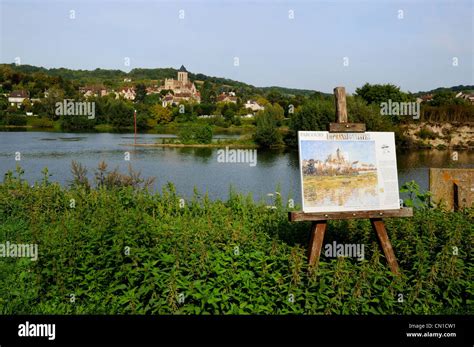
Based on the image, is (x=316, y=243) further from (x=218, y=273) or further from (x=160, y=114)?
(x=160, y=114)

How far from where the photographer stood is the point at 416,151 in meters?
27.4

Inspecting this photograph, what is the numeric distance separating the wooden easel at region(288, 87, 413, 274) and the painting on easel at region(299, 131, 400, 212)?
6 cm

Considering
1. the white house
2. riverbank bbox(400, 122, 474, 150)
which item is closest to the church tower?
the white house

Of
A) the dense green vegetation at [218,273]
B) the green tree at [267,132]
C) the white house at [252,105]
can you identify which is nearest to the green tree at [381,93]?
the white house at [252,105]

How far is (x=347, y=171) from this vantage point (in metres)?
5.87

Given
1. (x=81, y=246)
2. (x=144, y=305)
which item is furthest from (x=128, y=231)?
(x=144, y=305)

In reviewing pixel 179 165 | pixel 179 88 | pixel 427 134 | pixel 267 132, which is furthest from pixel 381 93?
pixel 179 165

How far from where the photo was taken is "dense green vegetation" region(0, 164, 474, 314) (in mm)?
4875

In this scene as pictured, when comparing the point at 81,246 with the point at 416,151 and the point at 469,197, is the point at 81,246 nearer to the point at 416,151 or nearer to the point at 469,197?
the point at 469,197

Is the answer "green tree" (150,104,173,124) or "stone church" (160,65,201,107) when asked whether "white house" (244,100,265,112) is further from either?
"green tree" (150,104,173,124)

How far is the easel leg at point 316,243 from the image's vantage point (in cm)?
543

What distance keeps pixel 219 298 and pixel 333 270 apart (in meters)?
1.28

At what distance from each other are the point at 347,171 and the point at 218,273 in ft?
6.57

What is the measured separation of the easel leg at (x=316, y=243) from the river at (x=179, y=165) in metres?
4.77
